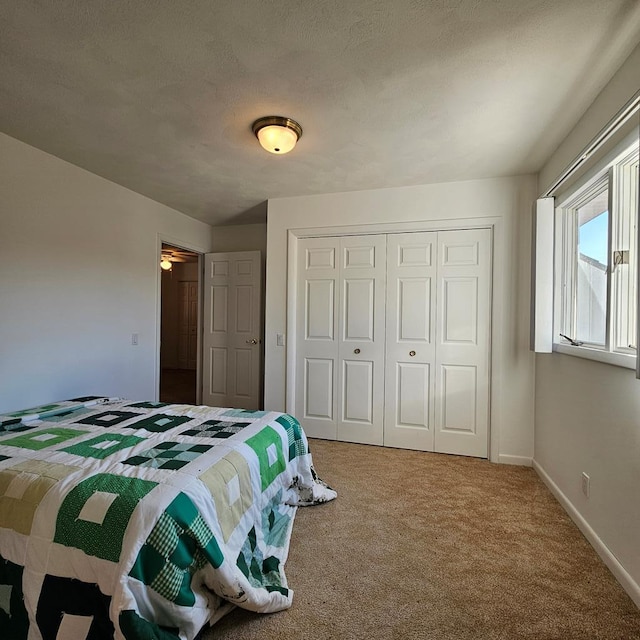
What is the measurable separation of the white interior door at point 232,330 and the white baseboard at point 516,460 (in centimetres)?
260

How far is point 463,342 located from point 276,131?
7.37 ft

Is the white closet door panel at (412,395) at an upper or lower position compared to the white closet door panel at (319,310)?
lower

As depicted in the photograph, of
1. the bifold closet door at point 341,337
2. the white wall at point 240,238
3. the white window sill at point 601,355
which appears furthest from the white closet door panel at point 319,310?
the white window sill at point 601,355

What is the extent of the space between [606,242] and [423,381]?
1707mm

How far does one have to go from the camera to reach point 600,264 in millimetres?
1912

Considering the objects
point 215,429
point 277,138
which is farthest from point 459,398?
point 277,138

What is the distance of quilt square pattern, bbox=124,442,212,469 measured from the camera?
4.57 feet

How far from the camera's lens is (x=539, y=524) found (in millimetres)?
1984

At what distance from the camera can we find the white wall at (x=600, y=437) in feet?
4.86

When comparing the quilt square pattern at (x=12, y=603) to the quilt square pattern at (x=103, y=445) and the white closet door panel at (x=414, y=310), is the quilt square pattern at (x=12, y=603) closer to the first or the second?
the quilt square pattern at (x=103, y=445)

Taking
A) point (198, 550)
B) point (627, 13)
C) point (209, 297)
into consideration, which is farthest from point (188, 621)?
point (209, 297)

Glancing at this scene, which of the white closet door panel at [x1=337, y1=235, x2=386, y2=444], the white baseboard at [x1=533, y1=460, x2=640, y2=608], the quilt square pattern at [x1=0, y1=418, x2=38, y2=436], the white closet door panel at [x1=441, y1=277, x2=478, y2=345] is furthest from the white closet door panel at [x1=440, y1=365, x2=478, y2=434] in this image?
the quilt square pattern at [x1=0, y1=418, x2=38, y2=436]

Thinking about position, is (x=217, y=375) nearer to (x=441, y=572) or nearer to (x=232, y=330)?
(x=232, y=330)

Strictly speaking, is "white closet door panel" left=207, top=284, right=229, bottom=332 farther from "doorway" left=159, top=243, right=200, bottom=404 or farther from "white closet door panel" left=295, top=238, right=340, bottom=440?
"doorway" left=159, top=243, right=200, bottom=404
